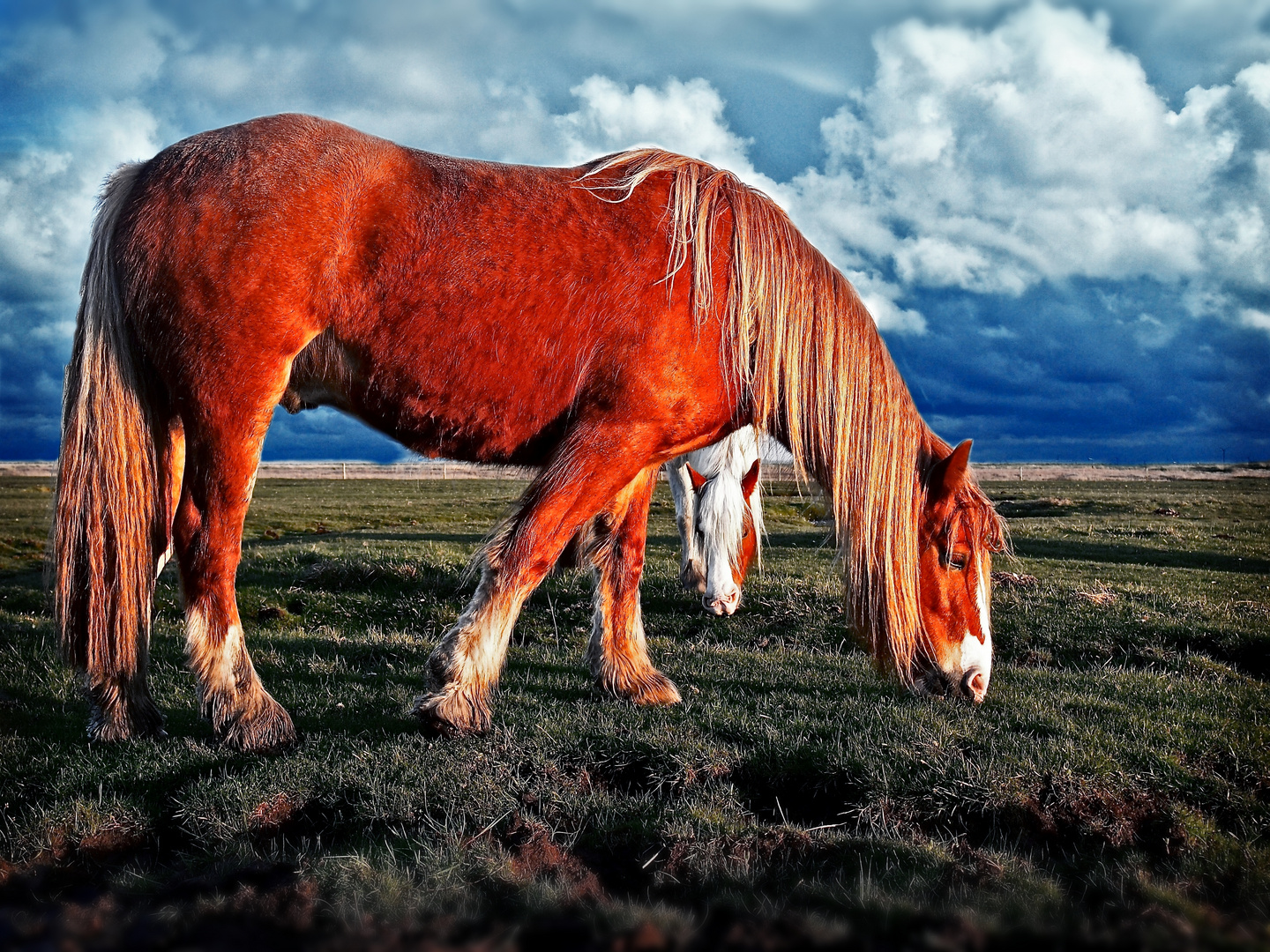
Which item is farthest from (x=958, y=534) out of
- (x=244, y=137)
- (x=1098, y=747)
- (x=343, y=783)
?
(x=244, y=137)

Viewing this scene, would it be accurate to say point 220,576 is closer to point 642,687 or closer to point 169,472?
point 169,472

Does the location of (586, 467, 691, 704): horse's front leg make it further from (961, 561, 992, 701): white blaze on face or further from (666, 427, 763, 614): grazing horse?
(666, 427, 763, 614): grazing horse

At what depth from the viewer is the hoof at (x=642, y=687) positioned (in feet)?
16.4

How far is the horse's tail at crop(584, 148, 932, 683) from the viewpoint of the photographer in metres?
4.29

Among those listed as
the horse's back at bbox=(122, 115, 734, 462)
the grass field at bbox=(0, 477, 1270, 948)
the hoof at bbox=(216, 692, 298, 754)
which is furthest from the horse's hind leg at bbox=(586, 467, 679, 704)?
the hoof at bbox=(216, 692, 298, 754)

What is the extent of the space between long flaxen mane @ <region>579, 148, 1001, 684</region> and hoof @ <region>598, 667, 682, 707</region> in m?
1.32

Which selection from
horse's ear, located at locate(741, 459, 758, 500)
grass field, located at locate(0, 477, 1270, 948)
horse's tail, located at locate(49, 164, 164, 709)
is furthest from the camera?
horse's ear, located at locate(741, 459, 758, 500)

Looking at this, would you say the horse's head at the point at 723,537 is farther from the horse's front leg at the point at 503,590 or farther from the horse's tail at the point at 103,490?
the horse's tail at the point at 103,490

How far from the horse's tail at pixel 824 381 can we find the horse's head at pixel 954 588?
102 millimetres

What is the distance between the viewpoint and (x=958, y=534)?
4.45 meters

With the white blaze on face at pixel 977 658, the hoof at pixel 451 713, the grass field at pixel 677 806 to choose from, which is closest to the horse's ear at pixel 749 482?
the grass field at pixel 677 806

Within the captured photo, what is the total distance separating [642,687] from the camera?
5082 mm

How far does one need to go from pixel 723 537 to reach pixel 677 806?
13.9 feet

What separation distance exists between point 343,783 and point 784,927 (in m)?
2.93
